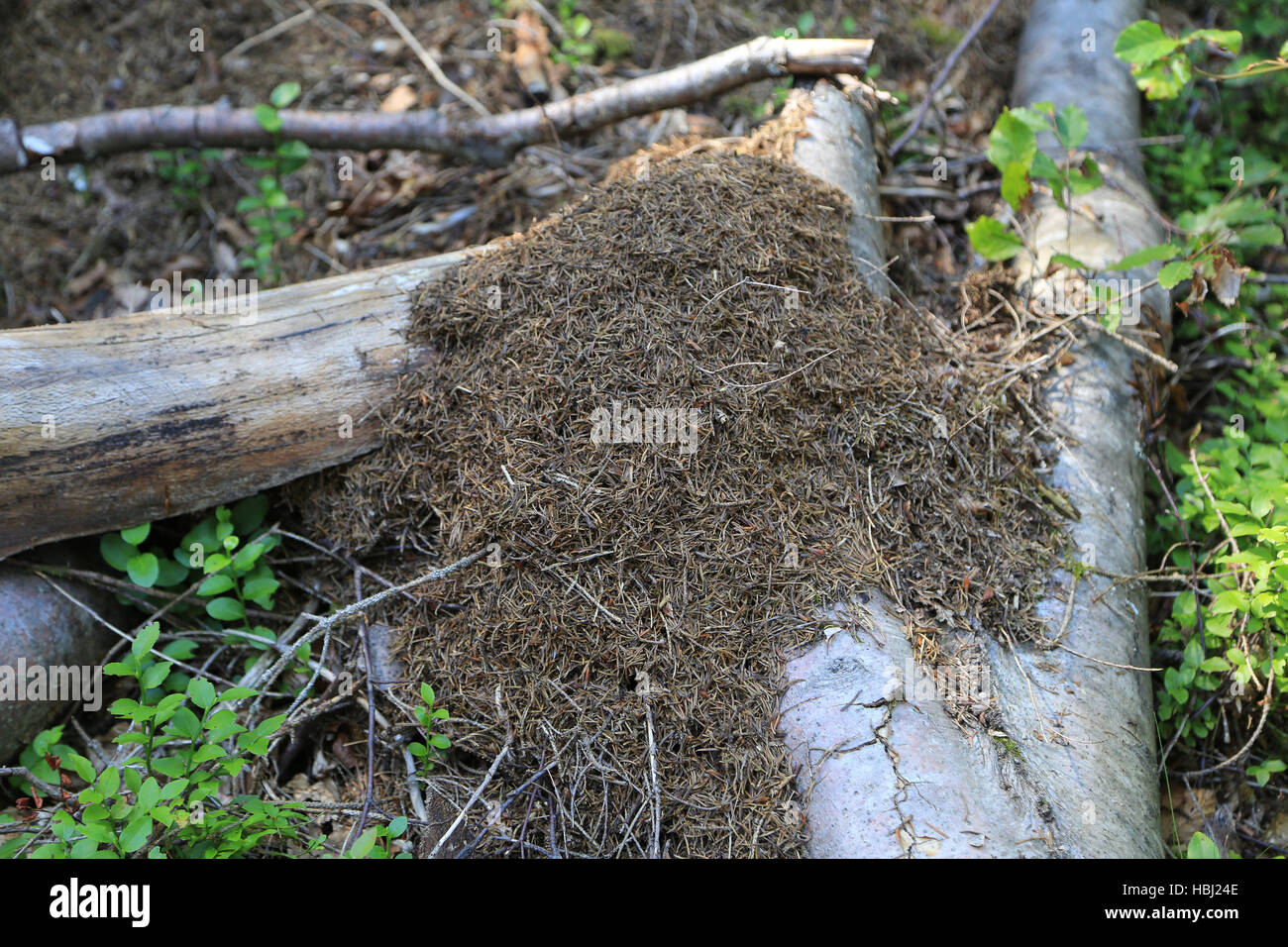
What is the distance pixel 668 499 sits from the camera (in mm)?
2686

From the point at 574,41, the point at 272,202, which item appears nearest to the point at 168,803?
the point at 272,202

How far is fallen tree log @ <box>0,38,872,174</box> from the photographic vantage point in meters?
4.29

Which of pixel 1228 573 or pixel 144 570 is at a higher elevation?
pixel 144 570

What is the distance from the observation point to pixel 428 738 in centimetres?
→ 252

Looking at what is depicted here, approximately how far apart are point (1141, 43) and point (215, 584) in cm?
426

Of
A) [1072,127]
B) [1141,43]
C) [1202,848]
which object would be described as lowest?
[1202,848]

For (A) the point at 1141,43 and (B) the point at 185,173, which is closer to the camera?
(A) the point at 1141,43

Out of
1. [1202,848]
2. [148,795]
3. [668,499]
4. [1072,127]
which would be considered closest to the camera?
[148,795]

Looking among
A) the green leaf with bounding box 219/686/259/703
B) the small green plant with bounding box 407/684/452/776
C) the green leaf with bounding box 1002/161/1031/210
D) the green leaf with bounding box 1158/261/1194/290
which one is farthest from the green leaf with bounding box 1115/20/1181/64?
the green leaf with bounding box 219/686/259/703

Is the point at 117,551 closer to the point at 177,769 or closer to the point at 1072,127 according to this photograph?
the point at 177,769

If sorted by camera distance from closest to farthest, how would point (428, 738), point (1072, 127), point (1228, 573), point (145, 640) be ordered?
point (145, 640) < point (428, 738) < point (1228, 573) < point (1072, 127)

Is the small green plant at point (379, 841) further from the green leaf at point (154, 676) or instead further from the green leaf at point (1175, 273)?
the green leaf at point (1175, 273)

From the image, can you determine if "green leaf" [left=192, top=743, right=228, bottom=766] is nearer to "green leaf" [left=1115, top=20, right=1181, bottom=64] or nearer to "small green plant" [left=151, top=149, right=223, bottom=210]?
"small green plant" [left=151, top=149, right=223, bottom=210]

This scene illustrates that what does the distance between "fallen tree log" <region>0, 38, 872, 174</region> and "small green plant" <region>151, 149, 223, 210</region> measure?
27cm
